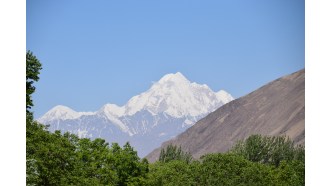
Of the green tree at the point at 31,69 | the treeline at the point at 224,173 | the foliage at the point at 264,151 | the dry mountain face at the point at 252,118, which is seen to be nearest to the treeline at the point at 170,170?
the treeline at the point at 224,173

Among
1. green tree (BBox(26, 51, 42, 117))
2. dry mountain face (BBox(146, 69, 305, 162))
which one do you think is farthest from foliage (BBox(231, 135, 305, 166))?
dry mountain face (BBox(146, 69, 305, 162))

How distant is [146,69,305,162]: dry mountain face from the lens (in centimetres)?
15675

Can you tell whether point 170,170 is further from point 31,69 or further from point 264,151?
point 31,69

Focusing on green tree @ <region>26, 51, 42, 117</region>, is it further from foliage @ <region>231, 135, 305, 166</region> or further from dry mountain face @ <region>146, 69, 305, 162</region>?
dry mountain face @ <region>146, 69, 305, 162</region>

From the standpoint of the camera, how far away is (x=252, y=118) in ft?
572

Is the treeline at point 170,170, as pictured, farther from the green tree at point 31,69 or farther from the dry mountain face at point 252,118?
the dry mountain face at point 252,118

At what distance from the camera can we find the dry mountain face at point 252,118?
15675 centimetres

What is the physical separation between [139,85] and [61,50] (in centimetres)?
10606
